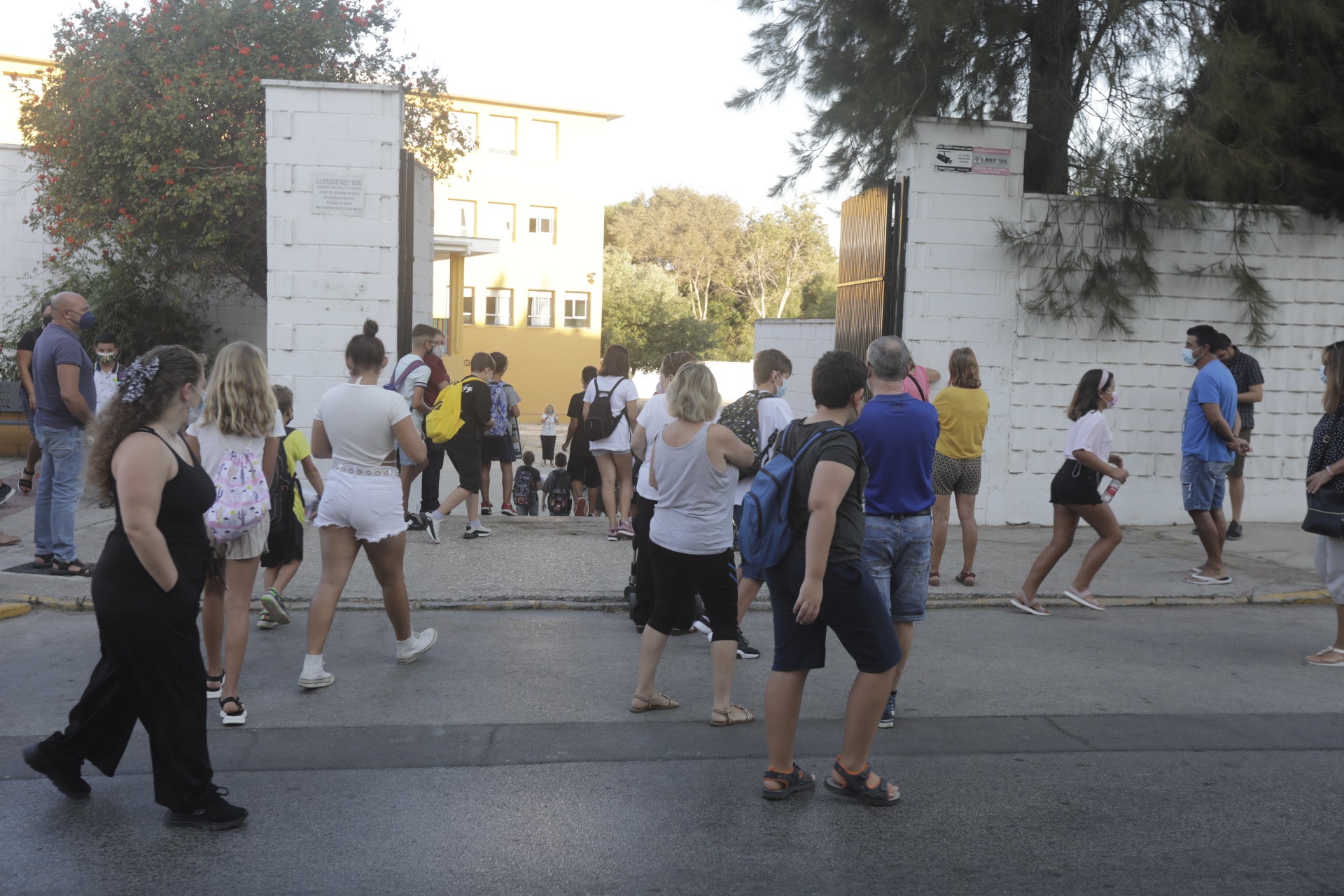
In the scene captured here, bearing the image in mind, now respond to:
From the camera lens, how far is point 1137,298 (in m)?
10.8

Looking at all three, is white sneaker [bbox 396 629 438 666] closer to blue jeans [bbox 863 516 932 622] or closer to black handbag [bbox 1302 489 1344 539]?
blue jeans [bbox 863 516 932 622]

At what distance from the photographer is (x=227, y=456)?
5297 mm

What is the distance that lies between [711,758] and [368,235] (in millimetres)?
6937

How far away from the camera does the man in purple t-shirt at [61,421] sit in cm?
765

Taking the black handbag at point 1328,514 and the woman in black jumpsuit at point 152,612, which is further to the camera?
the black handbag at point 1328,514

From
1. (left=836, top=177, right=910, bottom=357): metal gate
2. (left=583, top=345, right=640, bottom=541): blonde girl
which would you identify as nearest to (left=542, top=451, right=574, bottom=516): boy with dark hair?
(left=583, top=345, right=640, bottom=541): blonde girl

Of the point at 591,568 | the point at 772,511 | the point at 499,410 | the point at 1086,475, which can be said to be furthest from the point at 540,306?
the point at 772,511

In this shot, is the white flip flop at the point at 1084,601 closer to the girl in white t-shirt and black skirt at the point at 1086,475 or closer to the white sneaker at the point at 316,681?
the girl in white t-shirt and black skirt at the point at 1086,475

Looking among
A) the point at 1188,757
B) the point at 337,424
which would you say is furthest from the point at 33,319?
the point at 1188,757

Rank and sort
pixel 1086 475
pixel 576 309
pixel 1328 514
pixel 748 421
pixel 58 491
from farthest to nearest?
pixel 576 309 → pixel 58 491 → pixel 1086 475 → pixel 1328 514 → pixel 748 421

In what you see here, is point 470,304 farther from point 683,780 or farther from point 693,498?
point 683,780

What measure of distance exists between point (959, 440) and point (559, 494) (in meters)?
6.69

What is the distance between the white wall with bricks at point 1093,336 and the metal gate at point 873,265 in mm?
113

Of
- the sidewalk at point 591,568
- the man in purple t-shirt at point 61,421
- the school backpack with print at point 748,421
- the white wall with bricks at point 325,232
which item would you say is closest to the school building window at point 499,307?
the sidewalk at point 591,568
